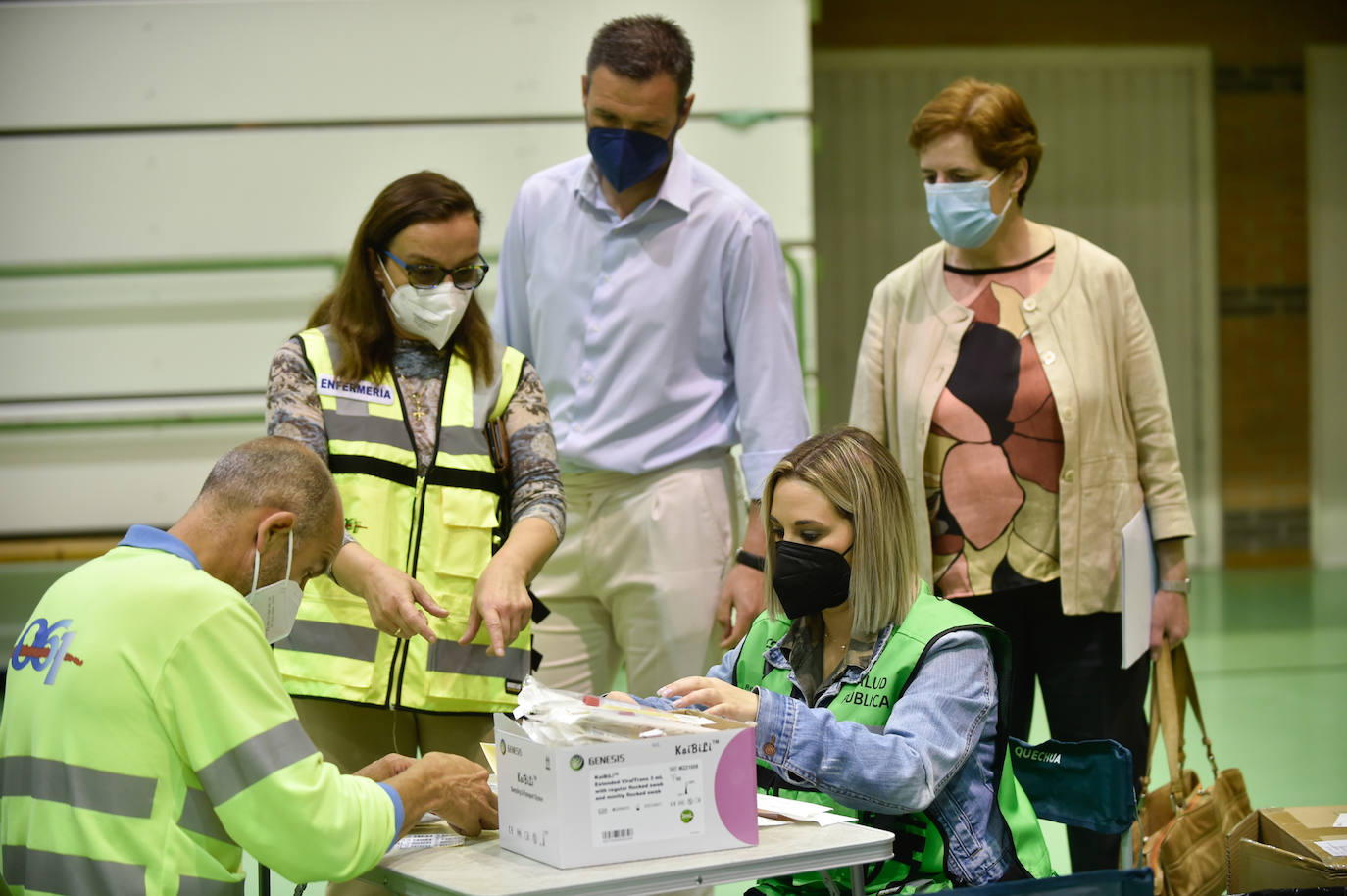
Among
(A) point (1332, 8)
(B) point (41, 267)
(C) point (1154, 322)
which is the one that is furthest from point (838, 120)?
(B) point (41, 267)

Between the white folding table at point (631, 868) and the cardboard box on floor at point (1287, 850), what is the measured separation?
93cm

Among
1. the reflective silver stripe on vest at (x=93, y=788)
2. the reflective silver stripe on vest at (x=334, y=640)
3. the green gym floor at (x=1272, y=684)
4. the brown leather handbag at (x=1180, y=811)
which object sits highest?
the reflective silver stripe on vest at (x=334, y=640)

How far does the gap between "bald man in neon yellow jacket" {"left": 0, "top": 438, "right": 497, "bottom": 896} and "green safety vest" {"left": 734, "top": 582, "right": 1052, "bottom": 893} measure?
70 cm

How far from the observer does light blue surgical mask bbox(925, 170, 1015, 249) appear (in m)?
2.85

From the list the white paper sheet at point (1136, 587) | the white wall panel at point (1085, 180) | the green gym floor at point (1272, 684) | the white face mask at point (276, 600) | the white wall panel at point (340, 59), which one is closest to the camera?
the white face mask at point (276, 600)

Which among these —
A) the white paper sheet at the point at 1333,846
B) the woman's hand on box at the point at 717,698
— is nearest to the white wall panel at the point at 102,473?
the woman's hand on box at the point at 717,698

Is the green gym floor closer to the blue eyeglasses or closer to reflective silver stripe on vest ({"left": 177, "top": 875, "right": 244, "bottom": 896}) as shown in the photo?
the blue eyeglasses

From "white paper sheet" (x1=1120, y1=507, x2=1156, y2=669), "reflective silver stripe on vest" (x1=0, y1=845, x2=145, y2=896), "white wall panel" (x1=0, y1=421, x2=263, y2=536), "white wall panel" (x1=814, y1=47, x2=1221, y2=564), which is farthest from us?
"white wall panel" (x1=814, y1=47, x2=1221, y2=564)

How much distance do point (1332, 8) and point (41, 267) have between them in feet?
25.4

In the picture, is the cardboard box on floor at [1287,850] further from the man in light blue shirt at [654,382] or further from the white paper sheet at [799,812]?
the man in light blue shirt at [654,382]

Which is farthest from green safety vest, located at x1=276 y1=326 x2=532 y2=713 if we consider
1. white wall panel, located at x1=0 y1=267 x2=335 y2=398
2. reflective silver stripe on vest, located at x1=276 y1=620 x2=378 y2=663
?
white wall panel, located at x1=0 y1=267 x2=335 y2=398

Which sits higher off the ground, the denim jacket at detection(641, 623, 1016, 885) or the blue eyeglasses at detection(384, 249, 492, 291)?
the blue eyeglasses at detection(384, 249, 492, 291)

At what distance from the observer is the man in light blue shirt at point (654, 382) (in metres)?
2.90

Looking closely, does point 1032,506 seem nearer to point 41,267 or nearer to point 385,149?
point 385,149
